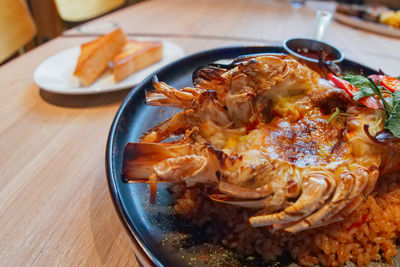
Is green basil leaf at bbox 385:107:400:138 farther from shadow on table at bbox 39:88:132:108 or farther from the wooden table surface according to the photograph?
shadow on table at bbox 39:88:132:108

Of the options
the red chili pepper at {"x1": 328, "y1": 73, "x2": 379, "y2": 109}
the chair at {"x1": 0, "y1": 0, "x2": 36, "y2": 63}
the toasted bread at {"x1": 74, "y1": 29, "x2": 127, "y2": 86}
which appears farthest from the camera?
the chair at {"x1": 0, "y1": 0, "x2": 36, "y2": 63}

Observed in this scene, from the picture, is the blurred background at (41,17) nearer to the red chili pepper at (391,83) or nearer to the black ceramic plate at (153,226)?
the black ceramic plate at (153,226)

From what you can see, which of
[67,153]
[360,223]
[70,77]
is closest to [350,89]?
[360,223]

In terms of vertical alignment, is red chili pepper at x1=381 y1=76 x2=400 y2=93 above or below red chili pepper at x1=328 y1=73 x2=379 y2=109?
above

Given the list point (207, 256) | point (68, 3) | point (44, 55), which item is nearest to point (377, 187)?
point (207, 256)

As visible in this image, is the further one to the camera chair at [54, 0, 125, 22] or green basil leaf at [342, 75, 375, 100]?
chair at [54, 0, 125, 22]

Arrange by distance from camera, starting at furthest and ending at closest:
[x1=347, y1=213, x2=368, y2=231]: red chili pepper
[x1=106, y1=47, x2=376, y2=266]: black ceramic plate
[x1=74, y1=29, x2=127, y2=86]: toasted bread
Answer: [x1=74, y1=29, x2=127, y2=86]: toasted bread, [x1=347, y1=213, x2=368, y2=231]: red chili pepper, [x1=106, y1=47, x2=376, y2=266]: black ceramic plate

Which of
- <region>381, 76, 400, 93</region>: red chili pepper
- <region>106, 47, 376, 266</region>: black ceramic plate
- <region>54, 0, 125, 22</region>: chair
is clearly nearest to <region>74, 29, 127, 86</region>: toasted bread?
<region>106, 47, 376, 266</region>: black ceramic plate

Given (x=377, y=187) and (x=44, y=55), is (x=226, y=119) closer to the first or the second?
(x=377, y=187)
